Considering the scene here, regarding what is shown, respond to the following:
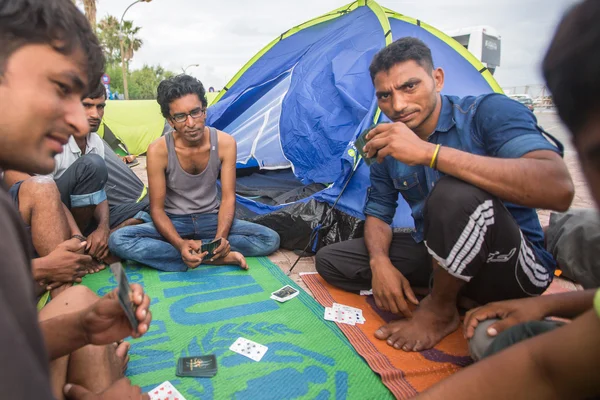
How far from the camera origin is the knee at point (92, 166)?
8.36ft

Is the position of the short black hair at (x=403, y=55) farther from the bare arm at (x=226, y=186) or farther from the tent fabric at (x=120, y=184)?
the tent fabric at (x=120, y=184)

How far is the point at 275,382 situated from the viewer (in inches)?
60.4

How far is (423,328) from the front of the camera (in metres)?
1.78

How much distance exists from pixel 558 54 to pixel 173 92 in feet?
8.11

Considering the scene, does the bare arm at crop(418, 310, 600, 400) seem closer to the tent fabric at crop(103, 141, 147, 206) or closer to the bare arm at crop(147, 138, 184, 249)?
the bare arm at crop(147, 138, 184, 249)

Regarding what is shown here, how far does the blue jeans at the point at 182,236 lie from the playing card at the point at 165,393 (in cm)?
121

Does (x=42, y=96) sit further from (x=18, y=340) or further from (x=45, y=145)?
(x=18, y=340)

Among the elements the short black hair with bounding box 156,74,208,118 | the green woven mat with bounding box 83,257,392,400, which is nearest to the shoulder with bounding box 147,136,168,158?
the short black hair with bounding box 156,74,208,118

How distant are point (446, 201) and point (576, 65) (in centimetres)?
100

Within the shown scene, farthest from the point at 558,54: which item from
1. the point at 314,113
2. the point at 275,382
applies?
the point at 314,113

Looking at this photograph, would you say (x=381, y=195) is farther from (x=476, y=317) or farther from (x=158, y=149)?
(x=158, y=149)

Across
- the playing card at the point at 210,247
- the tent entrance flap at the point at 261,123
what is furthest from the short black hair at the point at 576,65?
the tent entrance flap at the point at 261,123

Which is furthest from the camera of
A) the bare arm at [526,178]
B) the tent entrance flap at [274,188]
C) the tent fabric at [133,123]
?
the tent fabric at [133,123]

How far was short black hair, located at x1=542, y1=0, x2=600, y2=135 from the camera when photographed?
558 millimetres
